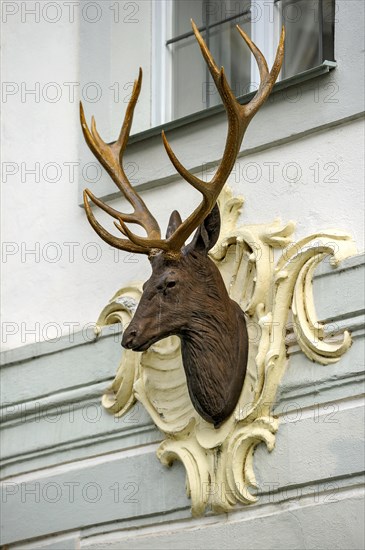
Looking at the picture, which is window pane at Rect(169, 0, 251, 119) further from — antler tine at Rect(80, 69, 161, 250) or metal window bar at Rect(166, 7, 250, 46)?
antler tine at Rect(80, 69, 161, 250)

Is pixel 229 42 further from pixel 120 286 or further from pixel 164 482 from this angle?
pixel 164 482

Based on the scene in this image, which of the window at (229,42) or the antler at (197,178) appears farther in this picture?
the window at (229,42)

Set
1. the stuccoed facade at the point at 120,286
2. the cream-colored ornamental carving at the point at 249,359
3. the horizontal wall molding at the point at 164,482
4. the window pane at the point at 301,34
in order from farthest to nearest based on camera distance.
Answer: the window pane at the point at 301,34 → the cream-colored ornamental carving at the point at 249,359 → the stuccoed facade at the point at 120,286 → the horizontal wall molding at the point at 164,482

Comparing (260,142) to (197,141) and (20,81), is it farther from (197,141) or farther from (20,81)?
(20,81)

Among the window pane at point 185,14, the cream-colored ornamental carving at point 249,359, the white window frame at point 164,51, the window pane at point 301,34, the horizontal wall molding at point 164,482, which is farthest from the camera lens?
the window pane at point 185,14

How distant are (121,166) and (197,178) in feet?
1.99

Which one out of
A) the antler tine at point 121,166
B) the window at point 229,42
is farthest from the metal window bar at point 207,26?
the antler tine at point 121,166

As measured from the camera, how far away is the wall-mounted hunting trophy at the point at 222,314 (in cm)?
751

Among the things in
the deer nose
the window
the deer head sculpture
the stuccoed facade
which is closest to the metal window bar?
the window

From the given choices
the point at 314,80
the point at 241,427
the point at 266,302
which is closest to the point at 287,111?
the point at 314,80

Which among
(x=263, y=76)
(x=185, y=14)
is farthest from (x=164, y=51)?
(x=263, y=76)

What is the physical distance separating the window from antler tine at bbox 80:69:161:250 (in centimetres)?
73

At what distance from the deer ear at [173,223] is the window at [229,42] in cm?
90

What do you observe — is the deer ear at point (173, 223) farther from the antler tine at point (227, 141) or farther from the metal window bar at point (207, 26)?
the metal window bar at point (207, 26)
